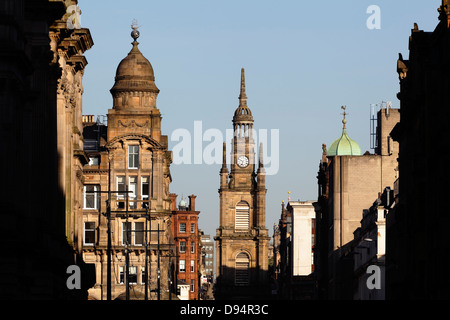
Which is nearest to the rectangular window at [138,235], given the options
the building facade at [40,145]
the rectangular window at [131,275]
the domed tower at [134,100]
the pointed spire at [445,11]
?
the rectangular window at [131,275]

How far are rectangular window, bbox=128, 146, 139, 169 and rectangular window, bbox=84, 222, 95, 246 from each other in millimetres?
6686

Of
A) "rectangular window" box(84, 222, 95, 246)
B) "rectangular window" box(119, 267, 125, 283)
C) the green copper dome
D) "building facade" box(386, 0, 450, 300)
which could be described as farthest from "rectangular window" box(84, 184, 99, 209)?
"building facade" box(386, 0, 450, 300)

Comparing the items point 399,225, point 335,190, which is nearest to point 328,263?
point 335,190

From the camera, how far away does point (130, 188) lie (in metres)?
135

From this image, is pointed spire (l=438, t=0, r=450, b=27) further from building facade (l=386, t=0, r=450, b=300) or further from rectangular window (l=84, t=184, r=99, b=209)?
rectangular window (l=84, t=184, r=99, b=209)

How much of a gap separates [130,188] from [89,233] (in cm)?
593

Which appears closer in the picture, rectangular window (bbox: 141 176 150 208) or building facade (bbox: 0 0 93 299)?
building facade (bbox: 0 0 93 299)

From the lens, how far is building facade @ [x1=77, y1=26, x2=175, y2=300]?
132 metres

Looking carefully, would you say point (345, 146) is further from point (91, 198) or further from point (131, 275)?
point (91, 198)

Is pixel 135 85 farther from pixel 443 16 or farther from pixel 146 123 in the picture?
pixel 443 16

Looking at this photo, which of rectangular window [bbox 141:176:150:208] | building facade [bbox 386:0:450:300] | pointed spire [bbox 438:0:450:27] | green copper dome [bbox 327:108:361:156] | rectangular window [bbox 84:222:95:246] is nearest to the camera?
pointed spire [bbox 438:0:450:27]

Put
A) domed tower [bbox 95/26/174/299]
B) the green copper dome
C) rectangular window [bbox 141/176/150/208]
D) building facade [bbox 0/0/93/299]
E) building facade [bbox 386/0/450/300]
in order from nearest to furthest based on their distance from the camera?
building facade [bbox 0/0/93/299]
building facade [bbox 386/0/450/300]
domed tower [bbox 95/26/174/299]
rectangular window [bbox 141/176/150/208]
the green copper dome

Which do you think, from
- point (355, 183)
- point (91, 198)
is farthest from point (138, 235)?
point (355, 183)

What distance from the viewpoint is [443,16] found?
2409 inches
